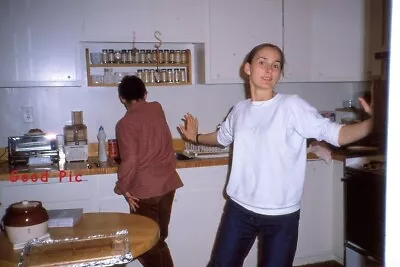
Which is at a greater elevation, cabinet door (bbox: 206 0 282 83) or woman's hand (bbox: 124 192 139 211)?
cabinet door (bbox: 206 0 282 83)

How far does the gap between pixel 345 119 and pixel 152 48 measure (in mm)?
1908

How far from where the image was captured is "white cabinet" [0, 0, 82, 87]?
2.77 m

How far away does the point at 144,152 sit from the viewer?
248cm

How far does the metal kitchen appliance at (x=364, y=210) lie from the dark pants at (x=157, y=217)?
50.7 inches

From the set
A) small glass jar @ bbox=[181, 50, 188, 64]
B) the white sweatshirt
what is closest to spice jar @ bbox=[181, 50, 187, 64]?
small glass jar @ bbox=[181, 50, 188, 64]

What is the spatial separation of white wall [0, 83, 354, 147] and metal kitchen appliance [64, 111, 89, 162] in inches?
6.2

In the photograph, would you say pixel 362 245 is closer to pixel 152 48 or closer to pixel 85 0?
pixel 152 48

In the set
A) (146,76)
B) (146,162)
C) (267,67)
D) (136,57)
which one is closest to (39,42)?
(136,57)

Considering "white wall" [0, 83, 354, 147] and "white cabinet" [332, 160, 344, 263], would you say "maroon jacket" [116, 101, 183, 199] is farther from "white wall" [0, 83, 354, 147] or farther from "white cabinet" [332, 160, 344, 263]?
"white cabinet" [332, 160, 344, 263]

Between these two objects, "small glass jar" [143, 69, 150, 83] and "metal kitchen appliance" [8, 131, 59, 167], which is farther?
"small glass jar" [143, 69, 150, 83]

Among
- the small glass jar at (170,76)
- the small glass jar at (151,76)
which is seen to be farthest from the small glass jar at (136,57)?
the small glass jar at (170,76)

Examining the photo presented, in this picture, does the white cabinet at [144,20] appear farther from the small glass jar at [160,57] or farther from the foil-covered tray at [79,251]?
the foil-covered tray at [79,251]

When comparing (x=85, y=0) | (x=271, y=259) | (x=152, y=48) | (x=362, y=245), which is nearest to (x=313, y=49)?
(x=152, y=48)

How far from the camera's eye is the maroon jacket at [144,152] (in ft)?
7.97
